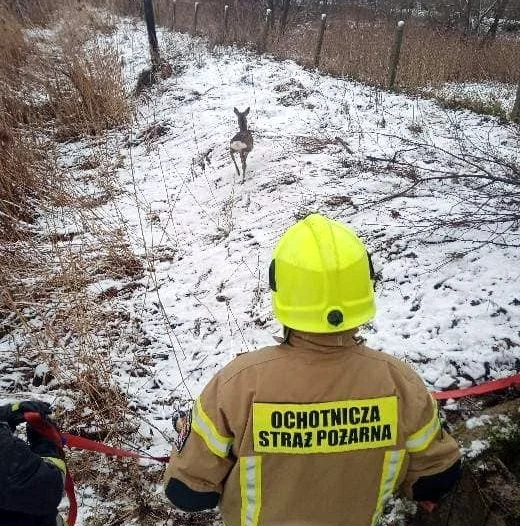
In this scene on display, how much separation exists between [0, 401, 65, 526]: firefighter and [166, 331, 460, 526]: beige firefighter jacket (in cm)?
45

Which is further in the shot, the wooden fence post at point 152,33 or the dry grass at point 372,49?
the wooden fence post at point 152,33

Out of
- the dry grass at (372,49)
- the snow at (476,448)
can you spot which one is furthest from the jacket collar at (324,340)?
the dry grass at (372,49)

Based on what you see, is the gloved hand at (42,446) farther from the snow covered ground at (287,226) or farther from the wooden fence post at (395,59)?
the wooden fence post at (395,59)

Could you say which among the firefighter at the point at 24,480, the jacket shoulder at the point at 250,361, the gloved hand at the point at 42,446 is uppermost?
the jacket shoulder at the point at 250,361

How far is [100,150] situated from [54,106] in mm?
1521

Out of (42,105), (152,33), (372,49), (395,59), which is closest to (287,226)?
(42,105)

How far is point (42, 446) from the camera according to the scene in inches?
65.9

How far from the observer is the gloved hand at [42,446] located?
1.66 metres

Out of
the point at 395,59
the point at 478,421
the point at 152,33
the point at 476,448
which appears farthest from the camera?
the point at 152,33

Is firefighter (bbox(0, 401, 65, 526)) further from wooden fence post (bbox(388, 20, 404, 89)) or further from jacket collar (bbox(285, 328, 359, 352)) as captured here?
wooden fence post (bbox(388, 20, 404, 89))

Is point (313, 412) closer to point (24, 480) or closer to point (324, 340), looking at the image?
point (324, 340)

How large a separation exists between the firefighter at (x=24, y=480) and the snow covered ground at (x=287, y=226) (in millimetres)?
1031

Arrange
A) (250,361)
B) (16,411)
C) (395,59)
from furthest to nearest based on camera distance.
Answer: (395,59), (16,411), (250,361)

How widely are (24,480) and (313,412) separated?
0.94 m
